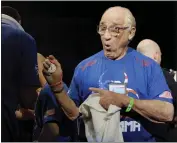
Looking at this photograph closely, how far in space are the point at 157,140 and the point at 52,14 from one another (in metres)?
0.63

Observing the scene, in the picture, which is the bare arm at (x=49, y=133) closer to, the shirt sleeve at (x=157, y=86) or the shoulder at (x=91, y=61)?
the shoulder at (x=91, y=61)

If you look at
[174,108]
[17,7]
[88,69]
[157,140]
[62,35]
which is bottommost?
[157,140]

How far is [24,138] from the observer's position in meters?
1.23

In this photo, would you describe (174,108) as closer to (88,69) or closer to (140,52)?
(140,52)

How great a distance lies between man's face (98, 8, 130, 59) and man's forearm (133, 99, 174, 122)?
0.21m

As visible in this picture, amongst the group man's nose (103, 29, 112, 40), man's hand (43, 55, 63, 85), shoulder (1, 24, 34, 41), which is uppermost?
shoulder (1, 24, 34, 41)

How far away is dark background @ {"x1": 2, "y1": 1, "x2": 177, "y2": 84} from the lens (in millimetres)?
1224

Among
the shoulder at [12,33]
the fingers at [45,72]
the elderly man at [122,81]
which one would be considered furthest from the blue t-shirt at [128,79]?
the shoulder at [12,33]

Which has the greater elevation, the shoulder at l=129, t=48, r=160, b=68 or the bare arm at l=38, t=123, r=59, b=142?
the shoulder at l=129, t=48, r=160, b=68

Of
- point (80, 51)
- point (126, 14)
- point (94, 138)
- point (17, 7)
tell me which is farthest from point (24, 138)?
point (126, 14)

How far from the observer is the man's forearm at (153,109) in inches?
45.7

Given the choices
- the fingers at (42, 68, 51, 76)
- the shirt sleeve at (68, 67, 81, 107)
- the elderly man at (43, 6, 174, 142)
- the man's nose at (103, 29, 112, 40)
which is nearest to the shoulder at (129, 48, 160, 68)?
the elderly man at (43, 6, 174, 142)

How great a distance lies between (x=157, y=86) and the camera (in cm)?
118

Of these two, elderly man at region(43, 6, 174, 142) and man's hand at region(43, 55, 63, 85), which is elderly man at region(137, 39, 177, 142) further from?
man's hand at region(43, 55, 63, 85)
